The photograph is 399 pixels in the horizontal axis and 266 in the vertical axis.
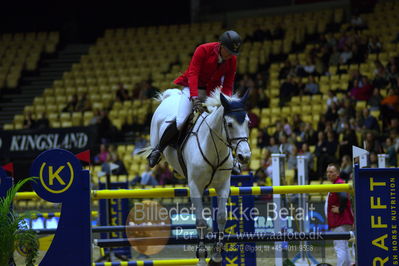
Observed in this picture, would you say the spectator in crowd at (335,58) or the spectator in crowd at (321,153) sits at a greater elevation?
the spectator in crowd at (335,58)

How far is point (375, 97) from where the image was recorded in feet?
43.7

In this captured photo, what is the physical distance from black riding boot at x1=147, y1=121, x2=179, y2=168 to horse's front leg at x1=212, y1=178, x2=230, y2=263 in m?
0.74

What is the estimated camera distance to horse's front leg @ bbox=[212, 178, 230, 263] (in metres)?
6.01

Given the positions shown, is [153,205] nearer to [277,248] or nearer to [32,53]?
[277,248]

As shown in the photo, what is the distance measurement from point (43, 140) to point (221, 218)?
8.81 m

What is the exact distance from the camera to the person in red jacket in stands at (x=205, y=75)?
624 centimetres

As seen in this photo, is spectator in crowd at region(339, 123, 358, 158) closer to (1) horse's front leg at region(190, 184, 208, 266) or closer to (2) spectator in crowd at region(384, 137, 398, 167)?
(2) spectator in crowd at region(384, 137, 398, 167)

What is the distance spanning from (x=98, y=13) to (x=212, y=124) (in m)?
17.0

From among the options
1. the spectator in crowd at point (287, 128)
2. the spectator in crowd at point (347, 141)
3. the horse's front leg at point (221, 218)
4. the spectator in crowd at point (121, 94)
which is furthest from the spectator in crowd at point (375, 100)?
the horse's front leg at point (221, 218)

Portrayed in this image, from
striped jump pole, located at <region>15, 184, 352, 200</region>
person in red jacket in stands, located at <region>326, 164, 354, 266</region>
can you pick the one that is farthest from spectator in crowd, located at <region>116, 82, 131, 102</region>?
striped jump pole, located at <region>15, 184, 352, 200</region>

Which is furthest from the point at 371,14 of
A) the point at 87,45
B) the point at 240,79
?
the point at 87,45

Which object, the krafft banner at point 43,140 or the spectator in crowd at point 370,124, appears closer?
the spectator in crowd at point 370,124

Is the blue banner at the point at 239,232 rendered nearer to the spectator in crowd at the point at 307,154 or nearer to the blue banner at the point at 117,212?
the blue banner at the point at 117,212

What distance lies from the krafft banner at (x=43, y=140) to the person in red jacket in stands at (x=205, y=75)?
7.61 m
